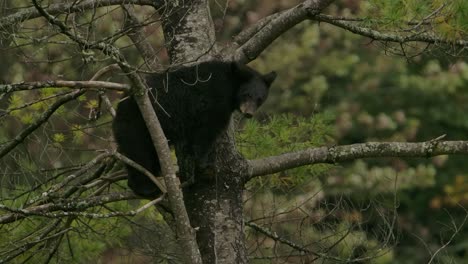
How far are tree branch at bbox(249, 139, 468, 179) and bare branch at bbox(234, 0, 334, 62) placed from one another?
0.80 metres

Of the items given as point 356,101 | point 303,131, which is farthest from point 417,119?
point 303,131

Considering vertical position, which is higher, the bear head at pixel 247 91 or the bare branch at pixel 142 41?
the bare branch at pixel 142 41

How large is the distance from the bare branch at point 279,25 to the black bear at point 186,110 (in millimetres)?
332

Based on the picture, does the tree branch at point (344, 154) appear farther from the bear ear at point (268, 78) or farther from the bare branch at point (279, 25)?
the bear ear at point (268, 78)

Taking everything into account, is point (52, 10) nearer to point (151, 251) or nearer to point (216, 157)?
point (216, 157)

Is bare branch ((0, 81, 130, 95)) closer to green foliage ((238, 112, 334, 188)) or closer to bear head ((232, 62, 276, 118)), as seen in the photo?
bear head ((232, 62, 276, 118))

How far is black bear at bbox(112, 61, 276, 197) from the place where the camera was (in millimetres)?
6059

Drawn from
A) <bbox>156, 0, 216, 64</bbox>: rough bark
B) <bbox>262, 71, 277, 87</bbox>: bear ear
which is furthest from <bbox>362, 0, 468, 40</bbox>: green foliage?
<bbox>262, 71, 277, 87</bbox>: bear ear

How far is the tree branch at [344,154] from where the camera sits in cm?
536

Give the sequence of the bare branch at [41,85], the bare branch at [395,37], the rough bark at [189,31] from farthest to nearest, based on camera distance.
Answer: the rough bark at [189,31]
the bare branch at [395,37]
the bare branch at [41,85]

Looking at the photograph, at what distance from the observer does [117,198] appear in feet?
17.5

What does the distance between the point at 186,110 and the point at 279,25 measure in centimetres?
105

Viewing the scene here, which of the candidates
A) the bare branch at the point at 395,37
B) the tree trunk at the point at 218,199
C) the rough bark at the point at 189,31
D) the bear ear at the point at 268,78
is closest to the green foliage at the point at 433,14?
the bare branch at the point at 395,37

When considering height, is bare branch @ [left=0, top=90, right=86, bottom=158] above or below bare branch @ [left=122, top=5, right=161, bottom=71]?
below
